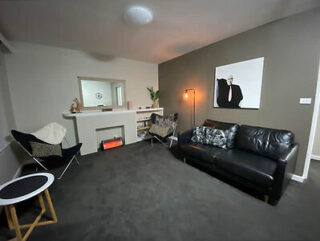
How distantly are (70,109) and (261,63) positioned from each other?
419cm

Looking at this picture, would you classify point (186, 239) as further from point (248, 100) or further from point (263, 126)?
point (248, 100)

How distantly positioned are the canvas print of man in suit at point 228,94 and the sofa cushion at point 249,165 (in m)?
1.09

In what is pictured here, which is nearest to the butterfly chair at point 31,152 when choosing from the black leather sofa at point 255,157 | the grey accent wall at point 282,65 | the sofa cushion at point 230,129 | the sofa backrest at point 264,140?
the black leather sofa at point 255,157

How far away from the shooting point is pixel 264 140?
2.14 m

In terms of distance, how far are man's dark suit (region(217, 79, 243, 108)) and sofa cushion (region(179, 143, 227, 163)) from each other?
42.0 inches

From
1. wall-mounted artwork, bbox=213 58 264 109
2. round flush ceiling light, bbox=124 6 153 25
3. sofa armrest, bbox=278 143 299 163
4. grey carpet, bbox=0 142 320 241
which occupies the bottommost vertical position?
grey carpet, bbox=0 142 320 241

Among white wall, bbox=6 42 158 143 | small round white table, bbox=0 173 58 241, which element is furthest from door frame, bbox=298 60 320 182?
white wall, bbox=6 42 158 143

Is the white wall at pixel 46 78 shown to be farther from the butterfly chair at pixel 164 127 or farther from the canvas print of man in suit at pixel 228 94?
the canvas print of man in suit at pixel 228 94

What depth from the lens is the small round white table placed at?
117 cm

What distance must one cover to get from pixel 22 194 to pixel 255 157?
2915 mm

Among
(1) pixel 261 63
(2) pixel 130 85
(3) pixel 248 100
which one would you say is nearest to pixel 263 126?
(3) pixel 248 100

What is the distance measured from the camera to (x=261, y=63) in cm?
234

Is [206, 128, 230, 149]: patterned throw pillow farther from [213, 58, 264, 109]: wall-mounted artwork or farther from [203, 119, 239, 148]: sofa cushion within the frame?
[213, 58, 264, 109]: wall-mounted artwork

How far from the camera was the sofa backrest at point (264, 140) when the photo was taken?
1.98 meters
